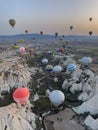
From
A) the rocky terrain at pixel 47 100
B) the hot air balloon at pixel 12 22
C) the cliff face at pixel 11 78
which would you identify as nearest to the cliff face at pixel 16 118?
the rocky terrain at pixel 47 100

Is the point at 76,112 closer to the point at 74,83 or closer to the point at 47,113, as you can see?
the point at 47,113

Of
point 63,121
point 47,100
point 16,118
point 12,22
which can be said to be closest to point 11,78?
point 47,100

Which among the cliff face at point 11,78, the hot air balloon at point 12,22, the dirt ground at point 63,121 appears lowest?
the dirt ground at point 63,121

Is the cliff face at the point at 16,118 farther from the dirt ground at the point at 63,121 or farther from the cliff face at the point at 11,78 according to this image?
the cliff face at the point at 11,78

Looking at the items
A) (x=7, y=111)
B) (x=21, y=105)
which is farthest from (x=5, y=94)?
(x=7, y=111)

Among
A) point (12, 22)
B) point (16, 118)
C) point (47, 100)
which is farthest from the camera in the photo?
point (12, 22)

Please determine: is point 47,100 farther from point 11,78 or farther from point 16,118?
point 16,118

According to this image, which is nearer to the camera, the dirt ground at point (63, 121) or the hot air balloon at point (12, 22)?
the dirt ground at point (63, 121)

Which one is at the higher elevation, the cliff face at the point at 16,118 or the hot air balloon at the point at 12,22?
the hot air balloon at the point at 12,22
